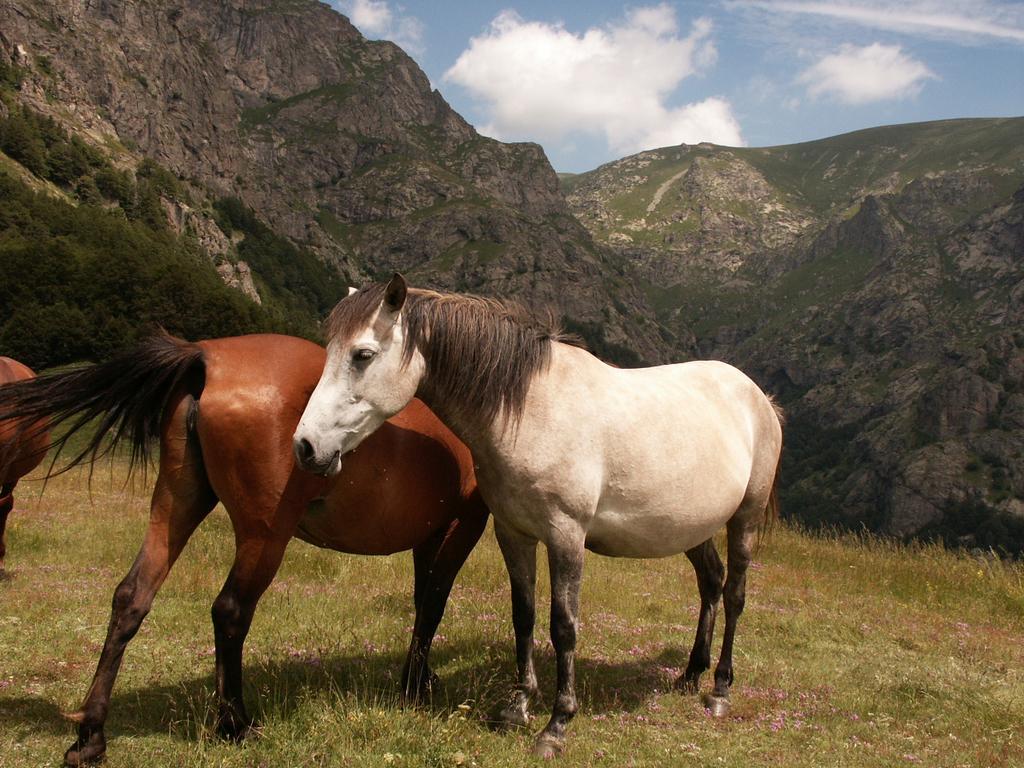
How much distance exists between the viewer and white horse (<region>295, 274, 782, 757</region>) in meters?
4.22

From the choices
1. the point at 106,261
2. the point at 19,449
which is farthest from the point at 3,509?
the point at 106,261

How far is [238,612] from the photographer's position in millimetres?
4230

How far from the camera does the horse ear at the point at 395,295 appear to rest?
4207mm

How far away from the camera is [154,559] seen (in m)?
4.21

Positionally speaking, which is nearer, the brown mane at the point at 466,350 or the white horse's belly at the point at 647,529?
the brown mane at the point at 466,350

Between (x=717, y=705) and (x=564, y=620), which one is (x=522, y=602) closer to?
(x=564, y=620)

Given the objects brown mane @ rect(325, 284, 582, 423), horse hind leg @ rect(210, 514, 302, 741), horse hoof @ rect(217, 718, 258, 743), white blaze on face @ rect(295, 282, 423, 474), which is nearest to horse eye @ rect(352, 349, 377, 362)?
white blaze on face @ rect(295, 282, 423, 474)

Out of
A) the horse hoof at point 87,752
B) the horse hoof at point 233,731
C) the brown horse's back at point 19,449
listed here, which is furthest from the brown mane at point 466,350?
the brown horse's back at point 19,449

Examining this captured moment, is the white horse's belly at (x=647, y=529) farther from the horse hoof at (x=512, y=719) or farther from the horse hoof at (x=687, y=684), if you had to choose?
the horse hoof at (x=687, y=684)

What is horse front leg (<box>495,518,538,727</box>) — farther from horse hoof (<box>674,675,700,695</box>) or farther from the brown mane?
horse hoof (<box>674,675,700,695</box>)

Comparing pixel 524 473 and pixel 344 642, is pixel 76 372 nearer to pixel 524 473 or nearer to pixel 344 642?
pixel 524 473

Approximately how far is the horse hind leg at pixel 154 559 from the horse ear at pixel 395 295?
1.42 meters

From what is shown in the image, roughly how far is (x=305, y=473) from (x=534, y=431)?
149cm

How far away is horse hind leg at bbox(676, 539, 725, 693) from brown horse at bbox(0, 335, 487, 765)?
9.82ft
